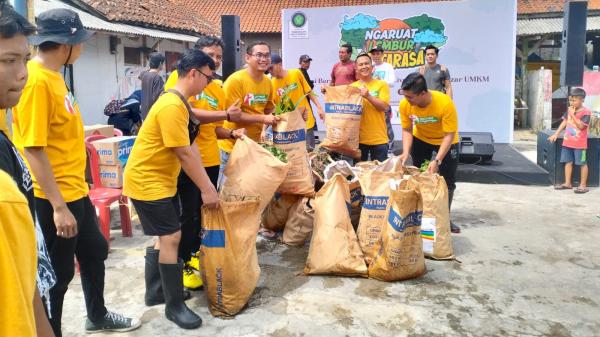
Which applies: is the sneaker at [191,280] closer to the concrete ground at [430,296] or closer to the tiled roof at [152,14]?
the concrete ground at [430,296]

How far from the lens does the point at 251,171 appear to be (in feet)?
11.2

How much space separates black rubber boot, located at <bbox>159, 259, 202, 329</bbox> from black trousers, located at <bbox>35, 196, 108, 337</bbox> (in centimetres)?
34

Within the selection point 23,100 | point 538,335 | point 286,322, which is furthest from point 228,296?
point 538,335

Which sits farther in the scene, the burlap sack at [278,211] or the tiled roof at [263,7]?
the tiled roof at [263,7]

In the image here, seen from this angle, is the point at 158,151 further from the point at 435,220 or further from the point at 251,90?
the point at 435,220

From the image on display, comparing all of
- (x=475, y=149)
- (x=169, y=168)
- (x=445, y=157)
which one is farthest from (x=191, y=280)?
(x=475, y=149)

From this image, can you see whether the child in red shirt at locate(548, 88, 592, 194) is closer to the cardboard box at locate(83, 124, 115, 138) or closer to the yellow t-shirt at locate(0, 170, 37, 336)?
the cardboard box at locate(83, 124, 115, 138)

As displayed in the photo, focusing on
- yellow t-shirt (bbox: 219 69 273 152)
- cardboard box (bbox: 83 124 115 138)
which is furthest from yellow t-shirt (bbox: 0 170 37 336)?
cardboard box (bbox: 83 124 115 138)

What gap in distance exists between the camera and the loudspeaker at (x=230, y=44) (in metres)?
6.29

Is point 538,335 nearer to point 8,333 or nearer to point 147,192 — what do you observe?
point 147,192

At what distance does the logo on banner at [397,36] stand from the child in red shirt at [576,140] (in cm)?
334

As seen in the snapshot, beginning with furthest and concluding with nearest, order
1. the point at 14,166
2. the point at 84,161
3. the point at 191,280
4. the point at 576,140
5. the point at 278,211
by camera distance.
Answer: the point at 576,140 < the point at 278,211 < the point at 191,280 < the point at 84,161 < the point at 14,166

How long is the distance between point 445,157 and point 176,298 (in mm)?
2752

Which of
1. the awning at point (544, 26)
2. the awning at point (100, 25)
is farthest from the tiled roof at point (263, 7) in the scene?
the awning at point (100, 25)
